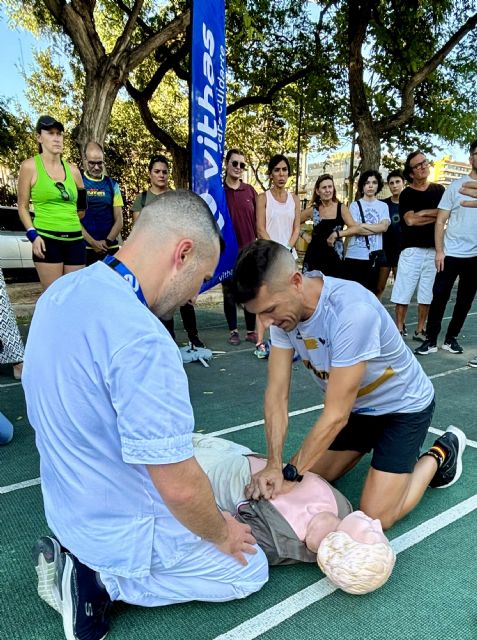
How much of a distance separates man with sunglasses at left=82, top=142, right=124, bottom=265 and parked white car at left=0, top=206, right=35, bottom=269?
4.69 m

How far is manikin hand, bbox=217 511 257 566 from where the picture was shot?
1.56m

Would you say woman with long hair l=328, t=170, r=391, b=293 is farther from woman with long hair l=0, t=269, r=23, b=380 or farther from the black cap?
woman with long hair l=0, t=269, r=23, b=380

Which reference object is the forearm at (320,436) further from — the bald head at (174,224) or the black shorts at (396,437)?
the bald head at (174,224)

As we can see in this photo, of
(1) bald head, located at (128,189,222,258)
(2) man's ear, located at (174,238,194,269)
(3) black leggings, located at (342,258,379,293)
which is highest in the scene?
(1) bald head, located at (128,189,222,258)

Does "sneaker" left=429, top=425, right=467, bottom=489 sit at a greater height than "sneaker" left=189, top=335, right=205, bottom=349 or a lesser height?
greater

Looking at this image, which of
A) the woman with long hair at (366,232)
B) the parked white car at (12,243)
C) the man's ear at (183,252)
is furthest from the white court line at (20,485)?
the parked white car at (12,243)

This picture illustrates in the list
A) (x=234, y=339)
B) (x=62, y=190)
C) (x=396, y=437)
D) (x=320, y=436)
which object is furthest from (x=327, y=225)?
(x=320, y=436)

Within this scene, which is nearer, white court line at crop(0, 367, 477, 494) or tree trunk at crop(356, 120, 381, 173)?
white court line at crop(0, 367, 477, 494)

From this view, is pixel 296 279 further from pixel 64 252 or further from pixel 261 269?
pixel 64 252

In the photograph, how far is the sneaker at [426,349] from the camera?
5066mm

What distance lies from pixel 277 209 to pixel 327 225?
688 millimetres

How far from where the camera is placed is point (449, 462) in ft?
8.09

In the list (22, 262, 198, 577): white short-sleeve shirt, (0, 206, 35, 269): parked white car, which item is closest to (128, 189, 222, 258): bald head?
(22, 262, 198, 577): white short-sleeve shirt

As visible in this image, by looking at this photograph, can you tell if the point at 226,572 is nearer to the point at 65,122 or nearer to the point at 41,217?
the point at 41,217
